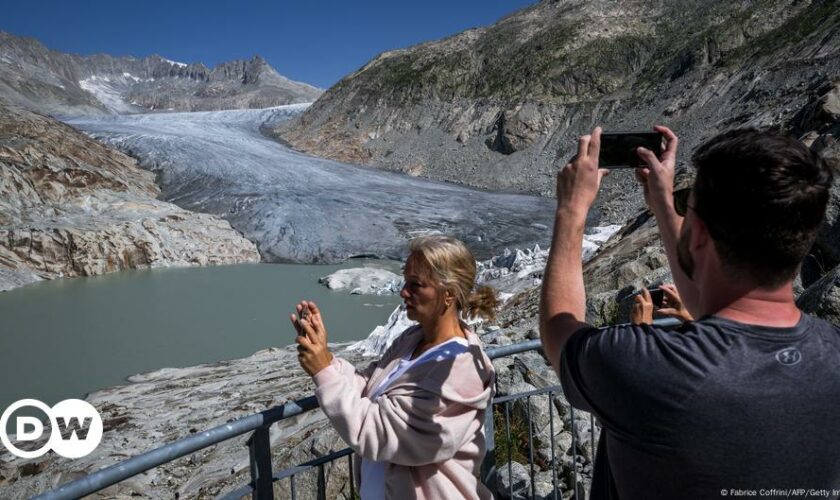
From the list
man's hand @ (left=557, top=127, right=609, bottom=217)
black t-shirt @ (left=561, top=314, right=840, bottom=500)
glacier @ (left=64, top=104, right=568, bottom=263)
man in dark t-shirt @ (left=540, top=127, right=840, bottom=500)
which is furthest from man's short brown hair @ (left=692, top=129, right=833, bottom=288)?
glacier @ (left=64, top=104, right=568, bottom=263)

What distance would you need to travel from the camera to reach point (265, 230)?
850 inches

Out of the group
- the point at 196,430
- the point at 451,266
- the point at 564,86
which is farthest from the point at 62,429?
the point at 564,86

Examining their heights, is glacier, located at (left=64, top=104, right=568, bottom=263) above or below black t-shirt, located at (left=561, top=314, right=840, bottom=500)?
above

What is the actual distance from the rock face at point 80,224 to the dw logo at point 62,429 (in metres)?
8.68

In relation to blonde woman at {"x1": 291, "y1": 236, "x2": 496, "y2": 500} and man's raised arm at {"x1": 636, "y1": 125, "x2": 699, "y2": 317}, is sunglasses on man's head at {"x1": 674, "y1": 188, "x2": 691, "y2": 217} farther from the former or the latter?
blonde woman at {"x1": 291, "y1": 236, "x2": 496, "y2": 500}

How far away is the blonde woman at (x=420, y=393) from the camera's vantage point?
6.08 ft

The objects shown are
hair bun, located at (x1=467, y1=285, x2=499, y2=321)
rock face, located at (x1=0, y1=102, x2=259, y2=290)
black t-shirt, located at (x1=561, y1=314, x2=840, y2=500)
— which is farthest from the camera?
rock face, located at (x1=0, y1=102, x2=259, y2=290)

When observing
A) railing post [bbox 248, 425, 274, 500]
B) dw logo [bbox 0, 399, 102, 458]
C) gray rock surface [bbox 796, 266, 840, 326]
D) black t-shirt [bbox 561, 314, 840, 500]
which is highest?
black t-shirt [bbox 561, 314, 840, 500]

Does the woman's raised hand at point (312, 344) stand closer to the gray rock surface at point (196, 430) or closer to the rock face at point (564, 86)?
the gray rock surface at point (196, 430)

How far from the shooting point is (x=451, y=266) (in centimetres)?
222

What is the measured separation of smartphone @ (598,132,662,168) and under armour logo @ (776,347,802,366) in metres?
0.64

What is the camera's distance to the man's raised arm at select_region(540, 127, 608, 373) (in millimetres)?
1387

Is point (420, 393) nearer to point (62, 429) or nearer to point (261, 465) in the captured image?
point (261, 465)

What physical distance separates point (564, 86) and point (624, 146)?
38.0m
